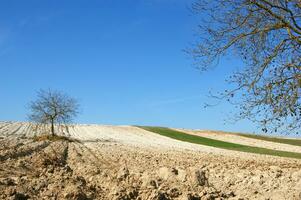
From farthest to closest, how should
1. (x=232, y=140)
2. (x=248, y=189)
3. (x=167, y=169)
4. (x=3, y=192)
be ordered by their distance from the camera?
(x=232, y=140)
(x=167, y=169)
(x=248, y=189)
(x=3, y=192)

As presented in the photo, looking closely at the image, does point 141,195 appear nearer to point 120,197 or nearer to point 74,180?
point 120,197

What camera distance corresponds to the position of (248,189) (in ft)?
31.6

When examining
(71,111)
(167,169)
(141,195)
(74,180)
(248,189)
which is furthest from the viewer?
(71,111)

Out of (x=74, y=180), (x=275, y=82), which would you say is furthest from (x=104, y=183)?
(x=275, y=82)

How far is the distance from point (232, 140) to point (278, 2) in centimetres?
3841

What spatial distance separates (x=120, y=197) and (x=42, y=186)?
5.08 feet

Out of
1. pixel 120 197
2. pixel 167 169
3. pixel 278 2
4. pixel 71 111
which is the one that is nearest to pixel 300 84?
pixel 278 2

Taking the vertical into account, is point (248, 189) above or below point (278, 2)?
below

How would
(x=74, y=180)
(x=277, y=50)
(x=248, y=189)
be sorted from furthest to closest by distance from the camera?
(x=277, y=50)
(x=248, y=189)
(x=74, y=180)

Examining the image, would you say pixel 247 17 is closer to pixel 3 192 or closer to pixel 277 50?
pixel 277 50

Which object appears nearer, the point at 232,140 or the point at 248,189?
the point at 248,189

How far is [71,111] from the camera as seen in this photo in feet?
157

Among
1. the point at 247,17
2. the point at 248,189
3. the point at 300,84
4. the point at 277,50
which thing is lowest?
the point at 248,189

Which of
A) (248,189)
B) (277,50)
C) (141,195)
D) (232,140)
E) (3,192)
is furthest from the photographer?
(232,140)
